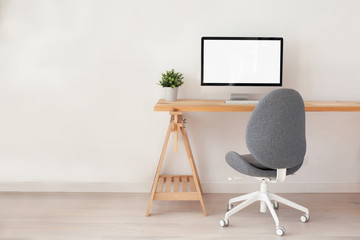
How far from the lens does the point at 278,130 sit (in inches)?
86.7

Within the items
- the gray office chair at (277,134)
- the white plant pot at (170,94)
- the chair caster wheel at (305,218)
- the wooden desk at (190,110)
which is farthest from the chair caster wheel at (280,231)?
the white plant pot at (170,94)

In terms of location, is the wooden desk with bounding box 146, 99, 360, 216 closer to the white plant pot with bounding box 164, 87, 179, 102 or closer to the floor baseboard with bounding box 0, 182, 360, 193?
the white plant pot with bounding box 164, 87, 179, 102

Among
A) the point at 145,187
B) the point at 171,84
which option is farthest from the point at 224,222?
the point at 171,84

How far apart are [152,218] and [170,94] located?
90 cm

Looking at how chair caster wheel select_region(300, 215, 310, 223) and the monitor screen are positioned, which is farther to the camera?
the monitor screen

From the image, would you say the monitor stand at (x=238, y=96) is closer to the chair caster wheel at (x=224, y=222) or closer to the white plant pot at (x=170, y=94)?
the white plant pot at (x=170, y=94)

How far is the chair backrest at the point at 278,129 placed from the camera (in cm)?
218

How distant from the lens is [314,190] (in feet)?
10.3

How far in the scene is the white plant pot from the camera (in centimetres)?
280

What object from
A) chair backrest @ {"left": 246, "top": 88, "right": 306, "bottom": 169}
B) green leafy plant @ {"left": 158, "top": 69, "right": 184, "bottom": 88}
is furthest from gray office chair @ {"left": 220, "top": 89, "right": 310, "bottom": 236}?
green leafy plant @ {"left": 158, "top": 69, "right": 184, "bottom": 88}

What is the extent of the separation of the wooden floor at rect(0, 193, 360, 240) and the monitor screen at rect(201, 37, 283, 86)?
95 cm

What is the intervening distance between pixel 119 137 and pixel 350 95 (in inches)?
75.1

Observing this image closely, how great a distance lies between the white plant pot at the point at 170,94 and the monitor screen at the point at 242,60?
25 centimetres

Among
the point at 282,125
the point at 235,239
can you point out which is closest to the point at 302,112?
the point at 282,125
